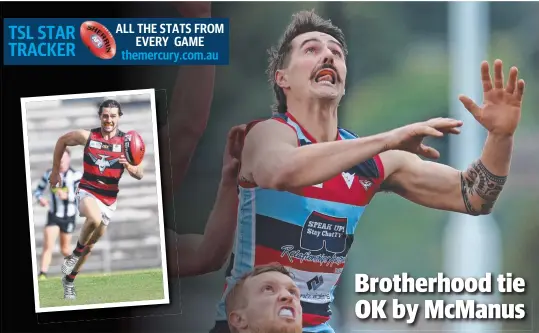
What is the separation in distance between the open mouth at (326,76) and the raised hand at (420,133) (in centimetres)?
36

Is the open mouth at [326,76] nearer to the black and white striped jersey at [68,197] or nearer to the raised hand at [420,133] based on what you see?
the raised hand at [420,133]

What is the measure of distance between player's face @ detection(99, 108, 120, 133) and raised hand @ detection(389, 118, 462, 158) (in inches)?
48.6

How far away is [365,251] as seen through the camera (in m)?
3.46

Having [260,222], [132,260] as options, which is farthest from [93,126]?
[260,222]

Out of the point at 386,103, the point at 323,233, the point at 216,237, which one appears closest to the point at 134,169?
the point at 216,237

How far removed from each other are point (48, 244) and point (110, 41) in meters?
0.96

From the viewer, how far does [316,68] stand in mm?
3467

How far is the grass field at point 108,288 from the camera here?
134 inches

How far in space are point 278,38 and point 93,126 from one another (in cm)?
93

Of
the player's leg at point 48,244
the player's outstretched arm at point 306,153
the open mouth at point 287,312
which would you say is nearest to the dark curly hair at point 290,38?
the player's outstretched arm at point 306,153

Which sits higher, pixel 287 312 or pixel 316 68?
pixel 316 68

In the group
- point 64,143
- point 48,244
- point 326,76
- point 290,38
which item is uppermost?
point 290,38

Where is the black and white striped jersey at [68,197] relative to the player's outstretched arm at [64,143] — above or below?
below

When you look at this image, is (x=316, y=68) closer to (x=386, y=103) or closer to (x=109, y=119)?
(x=386, y=103)
